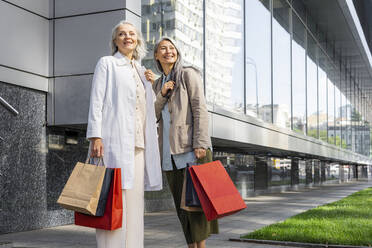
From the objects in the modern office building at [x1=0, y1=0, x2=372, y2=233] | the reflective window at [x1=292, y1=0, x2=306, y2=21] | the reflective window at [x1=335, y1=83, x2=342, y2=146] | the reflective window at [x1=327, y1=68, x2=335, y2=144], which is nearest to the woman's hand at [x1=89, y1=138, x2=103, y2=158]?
the modern office building at [x1=0, y1=0, x2=372, y2=233]

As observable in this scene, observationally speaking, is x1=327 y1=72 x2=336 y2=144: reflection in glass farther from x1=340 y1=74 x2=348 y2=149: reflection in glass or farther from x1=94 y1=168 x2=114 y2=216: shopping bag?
x1=94 y1=168 x2=114 y2=216: shopping bag

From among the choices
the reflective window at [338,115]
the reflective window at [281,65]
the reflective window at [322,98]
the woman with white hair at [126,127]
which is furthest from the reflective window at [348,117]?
the woman with white hair at [126,127]

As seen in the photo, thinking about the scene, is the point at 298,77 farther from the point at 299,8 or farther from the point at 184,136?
the point at 184,136

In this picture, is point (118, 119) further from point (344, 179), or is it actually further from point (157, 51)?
point (344, 179)

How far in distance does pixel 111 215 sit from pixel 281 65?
14.9 metres

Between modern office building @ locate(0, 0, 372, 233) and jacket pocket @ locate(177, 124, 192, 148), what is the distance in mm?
2031

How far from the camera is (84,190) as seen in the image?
3.22m

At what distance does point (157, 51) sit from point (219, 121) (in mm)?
6775

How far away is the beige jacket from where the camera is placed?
3.93 meters

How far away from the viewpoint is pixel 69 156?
812cm

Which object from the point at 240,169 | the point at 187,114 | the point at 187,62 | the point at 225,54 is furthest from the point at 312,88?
the point at 187,114

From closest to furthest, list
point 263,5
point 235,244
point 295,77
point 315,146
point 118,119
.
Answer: point 118,119 < point 235,244 < point 263,5 < point 295,77 < point 315,146

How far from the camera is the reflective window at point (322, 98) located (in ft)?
84.2

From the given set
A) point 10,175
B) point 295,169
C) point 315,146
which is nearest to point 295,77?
point 315,146
